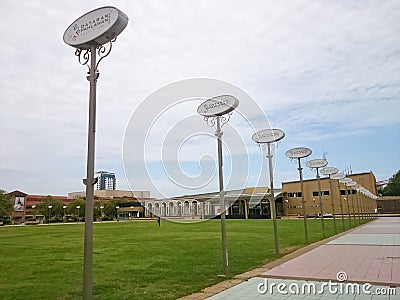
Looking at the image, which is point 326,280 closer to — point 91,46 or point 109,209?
point 91,46

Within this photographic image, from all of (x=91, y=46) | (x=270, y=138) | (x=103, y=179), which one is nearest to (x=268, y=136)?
(x=270, y=138)

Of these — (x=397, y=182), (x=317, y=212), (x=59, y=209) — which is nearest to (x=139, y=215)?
(x=59, y=209)

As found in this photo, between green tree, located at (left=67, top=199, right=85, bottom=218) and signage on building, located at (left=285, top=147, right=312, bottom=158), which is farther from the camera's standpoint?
green tree, located at (left=67, top=199, right=85, bottom=218)

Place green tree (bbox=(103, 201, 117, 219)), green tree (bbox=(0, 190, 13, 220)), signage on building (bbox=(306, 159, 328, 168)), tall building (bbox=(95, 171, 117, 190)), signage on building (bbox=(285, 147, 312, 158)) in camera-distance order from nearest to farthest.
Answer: tall building (bbox=(95, 171, 117, 190)), signage on building (bbox=(285, 147, 312, 158)), signage on building (bbox=(306, 159, 328, 168)), green tree (bbox=(0, 190, 13, 220)), green tree (bbox=(103, 201, 117, 219))

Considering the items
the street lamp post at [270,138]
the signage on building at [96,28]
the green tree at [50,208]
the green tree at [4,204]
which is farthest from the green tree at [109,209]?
the signage on building at [96,28]

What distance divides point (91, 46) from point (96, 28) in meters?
0.27

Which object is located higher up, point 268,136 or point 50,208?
point 268,136

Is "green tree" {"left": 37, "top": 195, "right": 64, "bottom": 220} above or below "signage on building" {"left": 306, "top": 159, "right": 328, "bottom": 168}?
below

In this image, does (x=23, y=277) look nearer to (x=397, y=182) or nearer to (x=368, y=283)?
(x=368, y=283)

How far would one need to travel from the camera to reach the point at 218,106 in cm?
816

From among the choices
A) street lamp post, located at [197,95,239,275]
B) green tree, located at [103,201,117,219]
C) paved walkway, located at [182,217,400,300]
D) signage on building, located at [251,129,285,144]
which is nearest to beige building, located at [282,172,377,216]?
green tree, located at [103,201,117,219]

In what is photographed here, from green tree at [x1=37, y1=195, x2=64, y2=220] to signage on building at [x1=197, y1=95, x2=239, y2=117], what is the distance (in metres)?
62.6

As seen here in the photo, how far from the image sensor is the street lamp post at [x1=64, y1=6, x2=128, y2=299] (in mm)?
4328

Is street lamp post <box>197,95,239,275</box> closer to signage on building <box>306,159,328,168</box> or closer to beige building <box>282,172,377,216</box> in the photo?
signage on building <box>306,159,328,168</box>
